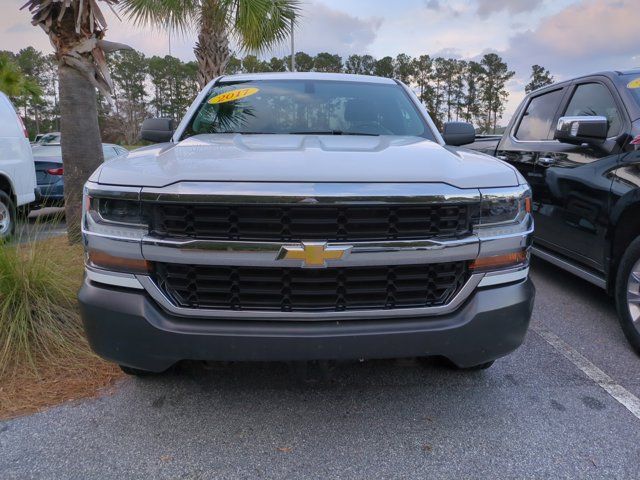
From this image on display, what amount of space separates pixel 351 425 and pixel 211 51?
32.1ft

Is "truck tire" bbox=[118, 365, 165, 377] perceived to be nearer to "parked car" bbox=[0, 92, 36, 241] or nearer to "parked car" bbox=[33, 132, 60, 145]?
"parked car" bbox=[0, 92, 36, 241]

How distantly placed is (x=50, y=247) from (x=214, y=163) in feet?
6.92

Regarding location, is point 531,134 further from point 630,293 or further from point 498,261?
point 498,261

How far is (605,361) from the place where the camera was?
10.4ft

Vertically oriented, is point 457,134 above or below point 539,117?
below

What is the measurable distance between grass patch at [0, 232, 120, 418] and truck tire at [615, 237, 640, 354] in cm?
336

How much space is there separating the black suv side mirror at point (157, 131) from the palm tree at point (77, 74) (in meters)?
1.81

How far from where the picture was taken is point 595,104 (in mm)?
4293

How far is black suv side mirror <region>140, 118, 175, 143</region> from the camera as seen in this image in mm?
3611

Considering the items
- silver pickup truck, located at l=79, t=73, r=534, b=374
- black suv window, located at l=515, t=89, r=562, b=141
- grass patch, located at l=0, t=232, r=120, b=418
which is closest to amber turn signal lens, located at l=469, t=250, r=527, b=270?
silver pickup truck, located at l=79, t=73, r=534, b=374

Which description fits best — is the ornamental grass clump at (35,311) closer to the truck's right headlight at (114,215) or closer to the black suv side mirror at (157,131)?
the black suv side mirror at (157,131)

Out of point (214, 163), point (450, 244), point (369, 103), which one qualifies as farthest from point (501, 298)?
point (369, 103)

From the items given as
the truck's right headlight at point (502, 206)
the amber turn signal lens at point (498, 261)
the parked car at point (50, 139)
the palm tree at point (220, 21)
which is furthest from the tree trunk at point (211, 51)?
the amber turn signal lens at point (498, 261)

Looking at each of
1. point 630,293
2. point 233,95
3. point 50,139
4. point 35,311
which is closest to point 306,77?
point 233,95
